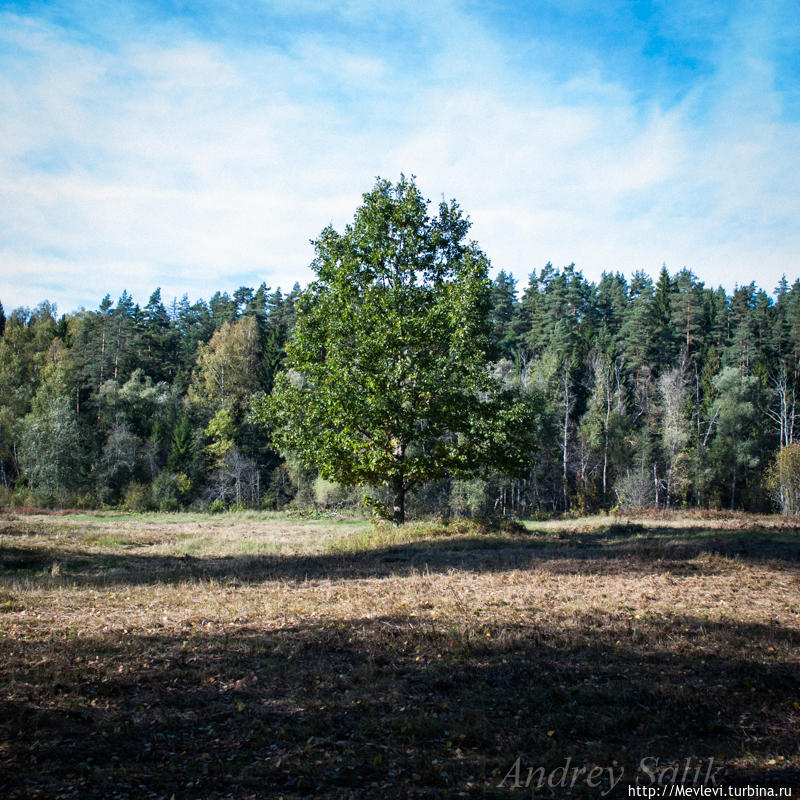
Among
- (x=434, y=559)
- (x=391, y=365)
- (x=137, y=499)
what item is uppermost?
(x=391, y=365)

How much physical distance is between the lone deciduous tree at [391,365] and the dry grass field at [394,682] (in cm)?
815

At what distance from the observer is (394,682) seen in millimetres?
6848

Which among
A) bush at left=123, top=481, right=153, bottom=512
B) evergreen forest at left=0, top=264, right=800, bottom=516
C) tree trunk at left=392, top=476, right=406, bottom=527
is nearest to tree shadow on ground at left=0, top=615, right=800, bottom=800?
tree trunk at left=392, top=476, right=406, bottom=527

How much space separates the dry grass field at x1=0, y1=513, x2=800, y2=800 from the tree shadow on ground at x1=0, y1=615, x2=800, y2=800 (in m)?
0.03

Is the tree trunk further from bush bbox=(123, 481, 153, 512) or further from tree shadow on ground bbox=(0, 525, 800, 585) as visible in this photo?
bush bbox=(123, 481, 153, 512)

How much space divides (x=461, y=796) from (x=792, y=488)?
55.9m

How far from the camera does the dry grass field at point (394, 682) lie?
16.3 ft

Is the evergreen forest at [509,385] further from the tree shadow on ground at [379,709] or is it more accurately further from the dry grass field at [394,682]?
the tree shadow on ground at [379,709]

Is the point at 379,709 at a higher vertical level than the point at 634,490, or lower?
higher

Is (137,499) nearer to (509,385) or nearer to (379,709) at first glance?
(509,385)

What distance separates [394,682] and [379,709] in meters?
0.69

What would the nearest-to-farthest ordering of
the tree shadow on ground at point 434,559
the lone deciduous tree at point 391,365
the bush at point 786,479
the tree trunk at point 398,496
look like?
the tree shadow on ground at point 434,559
the lone deciduous tree at point 391,365
the tree trunk at point 398,496
the bush at point 786,479

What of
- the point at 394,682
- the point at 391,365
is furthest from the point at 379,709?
the point at 391,365

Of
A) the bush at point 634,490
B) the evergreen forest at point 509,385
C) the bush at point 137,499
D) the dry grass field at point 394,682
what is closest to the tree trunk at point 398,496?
the dry grass field at point 394,682
